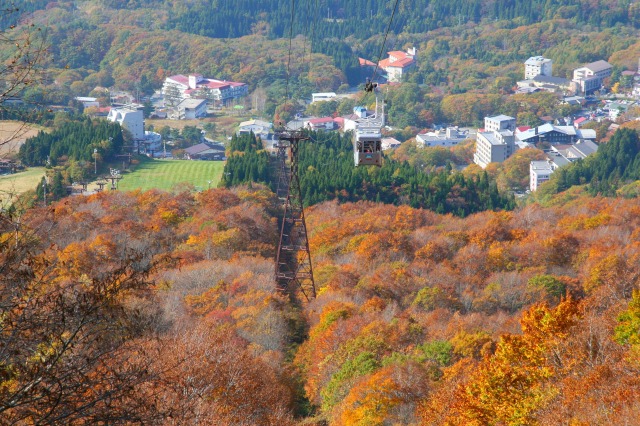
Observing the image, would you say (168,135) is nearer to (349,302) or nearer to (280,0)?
(349,302)

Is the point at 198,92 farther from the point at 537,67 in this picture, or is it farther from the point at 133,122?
the point at 537,67

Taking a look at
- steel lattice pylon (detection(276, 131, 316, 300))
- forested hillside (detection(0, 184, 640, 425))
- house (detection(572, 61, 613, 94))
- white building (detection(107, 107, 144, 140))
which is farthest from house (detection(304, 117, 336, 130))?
steel lattice pylon (detection(276, 131, 316, 300))

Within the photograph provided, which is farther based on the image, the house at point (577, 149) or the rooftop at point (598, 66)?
the rooftop at point (598, 66)

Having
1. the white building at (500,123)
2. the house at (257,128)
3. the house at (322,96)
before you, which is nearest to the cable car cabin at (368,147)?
the house at (257,128)

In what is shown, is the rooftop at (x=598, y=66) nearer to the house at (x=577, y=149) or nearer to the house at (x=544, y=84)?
the house at (x=544, y=84)

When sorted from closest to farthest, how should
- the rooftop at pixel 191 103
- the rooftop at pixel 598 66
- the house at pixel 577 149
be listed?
the house at pixel 577 149, the rooftop at pixel 191 103, the rooftop at pixel 598 66

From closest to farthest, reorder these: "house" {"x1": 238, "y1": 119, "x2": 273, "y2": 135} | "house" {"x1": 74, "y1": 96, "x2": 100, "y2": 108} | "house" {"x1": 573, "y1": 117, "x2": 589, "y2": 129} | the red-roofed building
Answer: "house" {"x1": 238, "y1": 119, "x2": 273, "y2": 135} → "house" {"x1": 573, "y1": 117, "x2": 589, "y2": 129} → "house" {"x1": 74, "y1": 96, "x2": 100, "y2": 108} → the red-roofed building

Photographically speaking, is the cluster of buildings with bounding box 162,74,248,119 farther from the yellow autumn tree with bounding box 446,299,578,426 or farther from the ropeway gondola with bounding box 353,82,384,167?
the yellow autumn tree with bounding box 446,299,578,426
